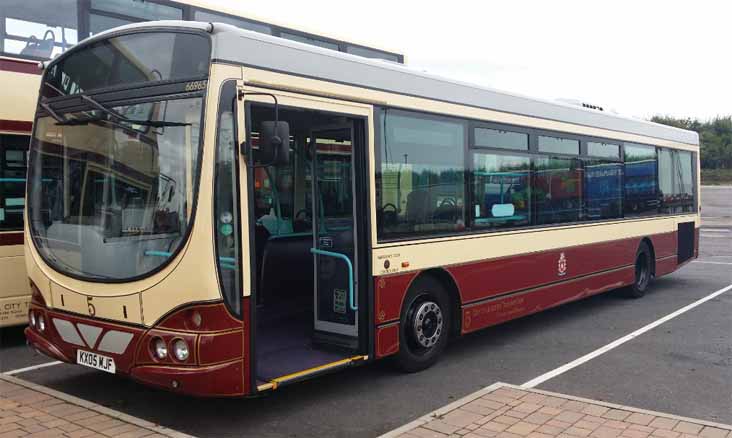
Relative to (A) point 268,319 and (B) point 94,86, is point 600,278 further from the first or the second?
(B) point 94,86

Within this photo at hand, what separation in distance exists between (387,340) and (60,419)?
2.84 meters

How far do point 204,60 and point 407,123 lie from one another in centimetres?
242

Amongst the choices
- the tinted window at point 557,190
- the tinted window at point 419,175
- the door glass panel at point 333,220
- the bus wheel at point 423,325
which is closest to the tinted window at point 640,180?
the tinted window at point 557,190

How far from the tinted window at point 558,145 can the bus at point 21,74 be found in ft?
18.5

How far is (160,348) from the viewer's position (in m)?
5.06

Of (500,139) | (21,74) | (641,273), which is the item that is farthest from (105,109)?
(641,273)

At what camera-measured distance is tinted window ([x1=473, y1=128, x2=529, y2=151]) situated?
7906mm

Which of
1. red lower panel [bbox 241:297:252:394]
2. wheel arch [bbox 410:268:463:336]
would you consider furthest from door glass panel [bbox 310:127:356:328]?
red lower panel [bbox 241:297:252:394]

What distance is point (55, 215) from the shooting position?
19.6 ft

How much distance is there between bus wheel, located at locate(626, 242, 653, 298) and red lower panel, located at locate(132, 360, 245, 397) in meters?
8.65

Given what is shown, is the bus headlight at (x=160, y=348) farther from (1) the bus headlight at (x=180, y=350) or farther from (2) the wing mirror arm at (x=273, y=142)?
(2) the wing mirror arm at (x=273, y=142)

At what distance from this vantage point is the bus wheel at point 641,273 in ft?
39.1

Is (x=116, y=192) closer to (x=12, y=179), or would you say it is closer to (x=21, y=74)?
(x=12, y=179)

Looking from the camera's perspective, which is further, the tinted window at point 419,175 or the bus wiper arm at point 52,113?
the tinted window at point 419,175
